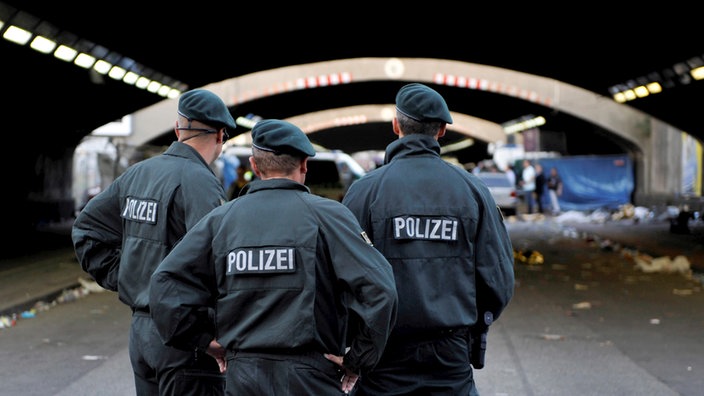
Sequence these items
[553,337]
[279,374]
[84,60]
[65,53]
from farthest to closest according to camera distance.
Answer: [84,60] < [65,53] < [553,337] < [279,374]

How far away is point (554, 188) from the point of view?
36.4 metres

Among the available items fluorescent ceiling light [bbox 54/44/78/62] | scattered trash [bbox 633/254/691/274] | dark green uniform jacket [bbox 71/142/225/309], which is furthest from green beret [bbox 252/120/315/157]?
fluorescent ceiling light [bbox 54/44/78/62]

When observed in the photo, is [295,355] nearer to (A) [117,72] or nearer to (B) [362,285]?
(B) [362,285]

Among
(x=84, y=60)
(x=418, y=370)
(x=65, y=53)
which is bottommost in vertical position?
(x=418, y=370)

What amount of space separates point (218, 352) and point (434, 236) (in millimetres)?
1118

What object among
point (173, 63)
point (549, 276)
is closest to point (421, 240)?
point (549, 276)

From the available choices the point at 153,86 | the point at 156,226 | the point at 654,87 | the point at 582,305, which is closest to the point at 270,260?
the point at 156,226

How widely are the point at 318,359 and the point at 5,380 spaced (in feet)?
17.5

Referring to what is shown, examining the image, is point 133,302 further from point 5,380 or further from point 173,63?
point 173,63

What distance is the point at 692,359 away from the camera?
358 inches

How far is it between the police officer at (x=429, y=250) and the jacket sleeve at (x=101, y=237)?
1199 mm

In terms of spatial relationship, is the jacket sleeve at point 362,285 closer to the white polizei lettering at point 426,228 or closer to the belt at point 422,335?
the belt at point 422,335

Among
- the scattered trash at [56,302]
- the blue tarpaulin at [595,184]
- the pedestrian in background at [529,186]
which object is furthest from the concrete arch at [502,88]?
the scattered trash at [56,302]

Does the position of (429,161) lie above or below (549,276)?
above
